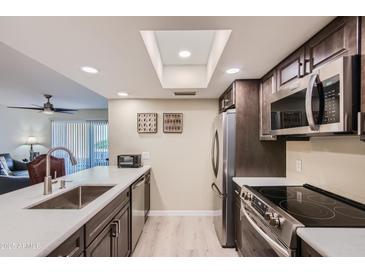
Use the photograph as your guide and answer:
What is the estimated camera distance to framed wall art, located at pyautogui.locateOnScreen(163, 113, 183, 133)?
3527mm

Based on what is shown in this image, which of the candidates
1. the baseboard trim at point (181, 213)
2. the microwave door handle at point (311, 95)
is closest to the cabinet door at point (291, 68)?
the microwave door handle at point (311, 95)

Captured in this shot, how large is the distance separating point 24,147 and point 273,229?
304 inches

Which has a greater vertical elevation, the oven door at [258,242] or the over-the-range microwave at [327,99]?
the over-the-range microwave at [327,99]

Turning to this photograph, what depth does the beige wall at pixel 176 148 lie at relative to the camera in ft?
11.6

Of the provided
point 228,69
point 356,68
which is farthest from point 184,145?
point 356,68

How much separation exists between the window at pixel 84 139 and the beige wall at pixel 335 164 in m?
5.89

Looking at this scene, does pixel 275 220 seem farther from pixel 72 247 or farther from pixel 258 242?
pixel 72 247

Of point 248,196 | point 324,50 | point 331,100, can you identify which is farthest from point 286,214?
point 324,50

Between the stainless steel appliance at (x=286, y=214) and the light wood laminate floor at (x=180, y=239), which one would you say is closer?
the stainless steel appliance at (x=286, y=214)

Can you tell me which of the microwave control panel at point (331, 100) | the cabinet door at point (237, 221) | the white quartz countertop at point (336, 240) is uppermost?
the microwave control panel at point (331, 100)

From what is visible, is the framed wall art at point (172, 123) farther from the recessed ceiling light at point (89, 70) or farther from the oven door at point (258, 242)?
the oven door at point (258, 242)

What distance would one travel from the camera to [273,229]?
3.97 ft

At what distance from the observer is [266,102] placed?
2.20 metres

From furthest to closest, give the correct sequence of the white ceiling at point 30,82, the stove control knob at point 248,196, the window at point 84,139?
1. the window at point 84,139
2. the white ceiling at point 30,82
3. the stove control knob at point 248,196
